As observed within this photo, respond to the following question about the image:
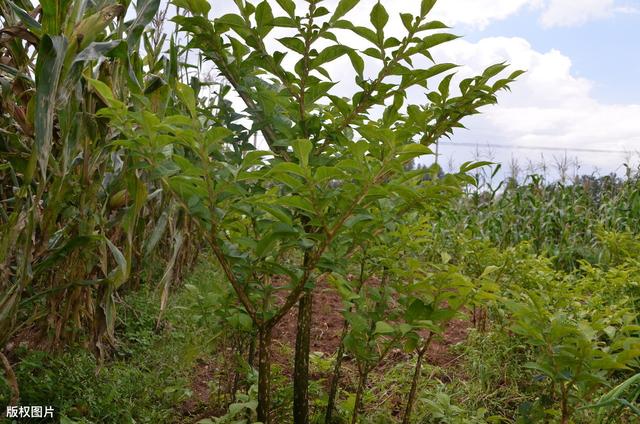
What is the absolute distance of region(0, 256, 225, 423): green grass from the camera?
82.2 inches

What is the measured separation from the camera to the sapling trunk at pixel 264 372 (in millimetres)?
1748

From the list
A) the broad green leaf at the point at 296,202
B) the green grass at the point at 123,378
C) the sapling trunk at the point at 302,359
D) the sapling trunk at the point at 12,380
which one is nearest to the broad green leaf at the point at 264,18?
the broad green leaf at the point at 296,202

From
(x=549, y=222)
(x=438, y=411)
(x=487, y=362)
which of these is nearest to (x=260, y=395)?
(x=438, y=411)

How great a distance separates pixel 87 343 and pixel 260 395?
3.17 feet

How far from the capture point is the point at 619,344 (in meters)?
1.60

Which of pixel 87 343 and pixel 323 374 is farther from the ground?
pixel 87 343

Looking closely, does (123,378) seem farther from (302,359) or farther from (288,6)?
(288,6)

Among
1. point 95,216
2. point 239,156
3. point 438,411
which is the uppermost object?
point 239,156

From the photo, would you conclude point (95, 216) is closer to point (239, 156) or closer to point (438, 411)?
point (239, 156)

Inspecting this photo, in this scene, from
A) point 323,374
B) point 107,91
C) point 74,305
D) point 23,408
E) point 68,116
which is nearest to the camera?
point 107,91

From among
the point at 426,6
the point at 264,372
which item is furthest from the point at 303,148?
the point at 264,372

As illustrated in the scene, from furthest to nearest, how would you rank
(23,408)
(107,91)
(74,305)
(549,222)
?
(549,222), (74,305), (23,408), (107,91)

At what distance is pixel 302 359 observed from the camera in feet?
6.10

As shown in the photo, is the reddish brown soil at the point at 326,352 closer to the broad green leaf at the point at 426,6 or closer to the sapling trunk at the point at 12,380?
the sapling trunk at the point at 12,380
